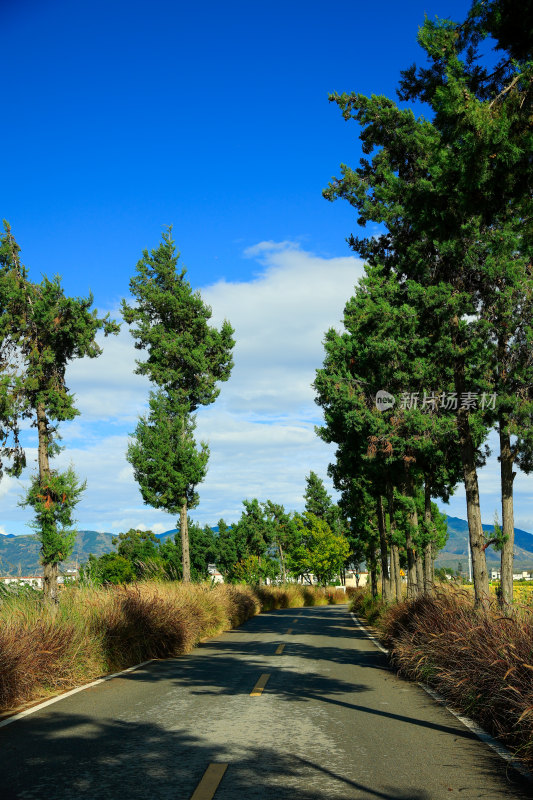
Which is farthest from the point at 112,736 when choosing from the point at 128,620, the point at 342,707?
the point at 128,620

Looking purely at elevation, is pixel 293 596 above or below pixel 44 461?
below

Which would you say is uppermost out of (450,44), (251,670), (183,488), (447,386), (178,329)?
(178,329)

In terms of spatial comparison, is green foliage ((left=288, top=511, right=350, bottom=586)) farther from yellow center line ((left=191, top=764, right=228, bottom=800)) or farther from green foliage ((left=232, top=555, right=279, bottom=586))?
yellow center line ((left=191, top=764, right=228, bottom=800))

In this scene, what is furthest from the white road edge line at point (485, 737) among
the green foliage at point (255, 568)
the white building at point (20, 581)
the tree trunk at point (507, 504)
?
the green foliage at point (255, 568)

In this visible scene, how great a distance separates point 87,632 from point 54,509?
18.6m

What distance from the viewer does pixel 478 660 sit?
8250mm

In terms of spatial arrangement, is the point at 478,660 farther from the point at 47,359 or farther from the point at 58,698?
the point at 47,359

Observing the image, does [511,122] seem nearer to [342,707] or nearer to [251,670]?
[342,707]

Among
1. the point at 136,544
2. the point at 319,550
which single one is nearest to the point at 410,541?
the point at 319,550

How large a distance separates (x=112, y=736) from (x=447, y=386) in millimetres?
16864

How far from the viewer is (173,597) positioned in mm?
16578

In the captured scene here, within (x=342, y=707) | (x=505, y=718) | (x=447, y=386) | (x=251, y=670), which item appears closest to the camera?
(x=505, y=718)

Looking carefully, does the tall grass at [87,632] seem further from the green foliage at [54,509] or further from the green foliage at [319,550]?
the green foliage at [319,550]

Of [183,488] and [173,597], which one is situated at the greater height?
[183,488]
